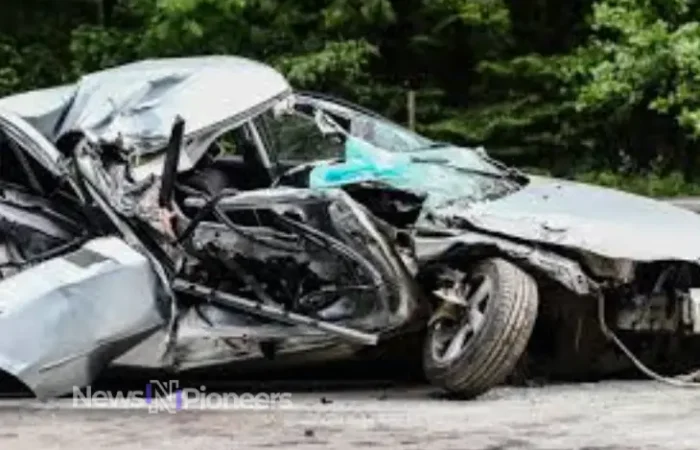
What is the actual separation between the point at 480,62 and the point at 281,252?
32.6ft

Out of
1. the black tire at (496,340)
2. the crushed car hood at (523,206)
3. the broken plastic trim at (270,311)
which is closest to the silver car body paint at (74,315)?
the broken plastic trim at (270,311)

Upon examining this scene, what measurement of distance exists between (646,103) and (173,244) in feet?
28.6

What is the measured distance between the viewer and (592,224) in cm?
629

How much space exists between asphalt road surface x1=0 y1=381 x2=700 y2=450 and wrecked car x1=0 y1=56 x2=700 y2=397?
235 mm

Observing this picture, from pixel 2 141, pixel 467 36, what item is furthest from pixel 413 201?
pixel 467 36

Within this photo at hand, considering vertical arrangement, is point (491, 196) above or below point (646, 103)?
above

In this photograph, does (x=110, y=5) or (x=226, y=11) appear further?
(x=110, y=5)

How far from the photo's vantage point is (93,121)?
6902 millimetres

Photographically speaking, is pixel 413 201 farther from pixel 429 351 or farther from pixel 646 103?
pixel 646 103

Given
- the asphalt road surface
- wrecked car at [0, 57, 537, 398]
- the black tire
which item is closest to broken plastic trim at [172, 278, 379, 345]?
wrecked car at [0, 57, 537, 398]

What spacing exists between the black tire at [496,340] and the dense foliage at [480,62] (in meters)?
7.88

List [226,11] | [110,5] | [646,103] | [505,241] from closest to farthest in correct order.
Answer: [505,241]
[646,103]
[226,11]
[110,5]

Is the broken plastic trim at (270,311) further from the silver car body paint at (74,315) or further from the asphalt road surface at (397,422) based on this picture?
the asphalt road surface at (397,422)

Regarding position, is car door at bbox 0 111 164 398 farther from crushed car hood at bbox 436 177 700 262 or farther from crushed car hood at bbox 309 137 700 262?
crushed car hood at bbox 436 177 700 262
